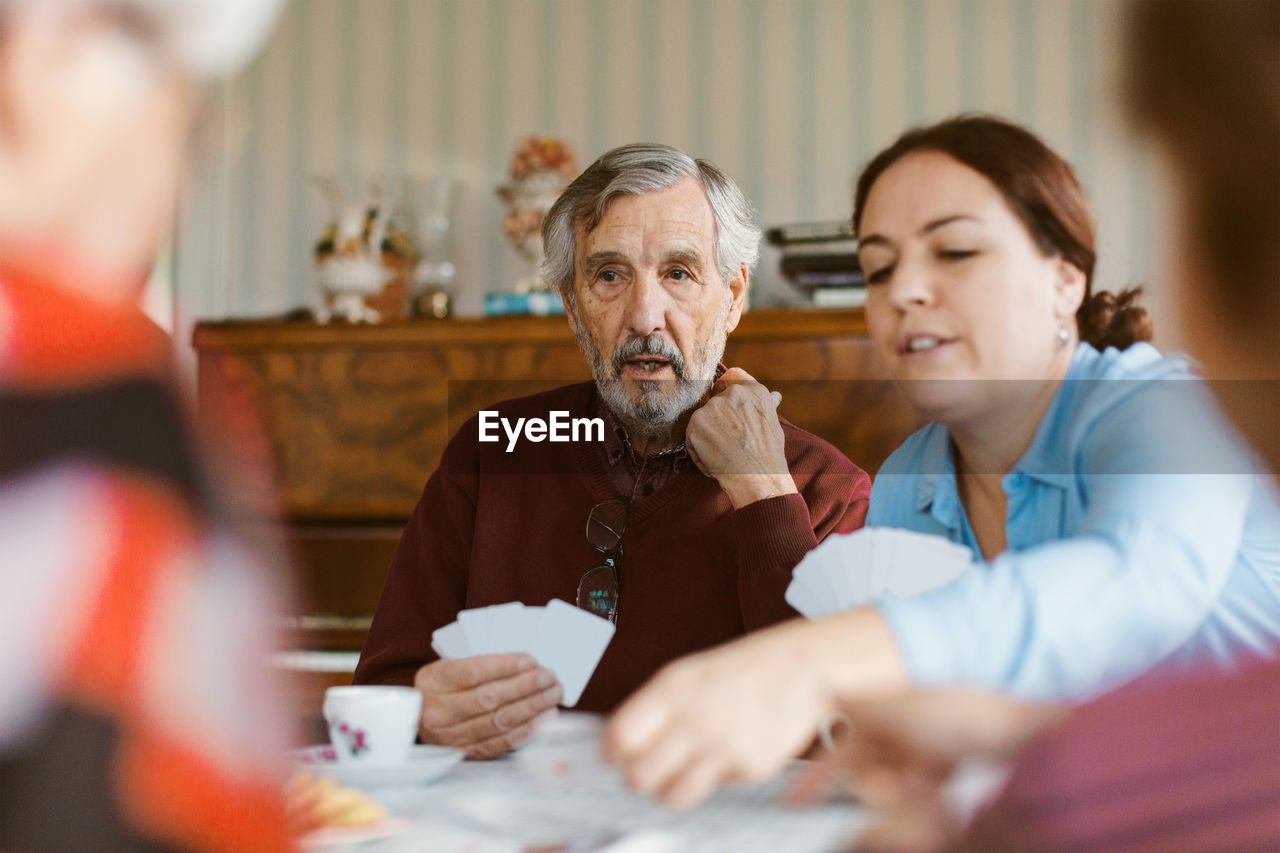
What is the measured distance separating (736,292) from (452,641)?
0.72 m

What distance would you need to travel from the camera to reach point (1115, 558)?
690 mm

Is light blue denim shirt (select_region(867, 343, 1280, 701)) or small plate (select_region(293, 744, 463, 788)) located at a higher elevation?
light blue denim shirt (select_region(867, 343, 1280, 701))

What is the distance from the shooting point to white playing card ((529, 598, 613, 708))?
1.11 m

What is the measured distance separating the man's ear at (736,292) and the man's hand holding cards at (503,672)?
0.63m

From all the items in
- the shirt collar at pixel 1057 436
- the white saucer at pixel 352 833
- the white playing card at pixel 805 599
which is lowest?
the white saucer at pixel 352 833

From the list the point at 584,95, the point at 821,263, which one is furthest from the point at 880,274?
the point at 584,95

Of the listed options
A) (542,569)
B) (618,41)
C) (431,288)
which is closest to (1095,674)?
(542,569)

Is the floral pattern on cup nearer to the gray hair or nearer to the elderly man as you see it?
the elderly man

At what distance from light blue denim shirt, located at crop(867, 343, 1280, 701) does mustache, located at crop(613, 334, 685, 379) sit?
659 mm

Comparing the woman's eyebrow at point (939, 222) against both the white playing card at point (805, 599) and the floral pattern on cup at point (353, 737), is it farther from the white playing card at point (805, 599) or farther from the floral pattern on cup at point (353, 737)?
the floral pattern on cup at point (353, 737)

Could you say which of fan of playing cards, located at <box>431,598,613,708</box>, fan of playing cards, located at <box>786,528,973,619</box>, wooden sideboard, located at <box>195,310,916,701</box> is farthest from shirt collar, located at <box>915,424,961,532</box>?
wooden sideboard, located at <box>195,310,916,701</box>

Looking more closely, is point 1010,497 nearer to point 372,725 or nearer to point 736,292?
point 372,725
